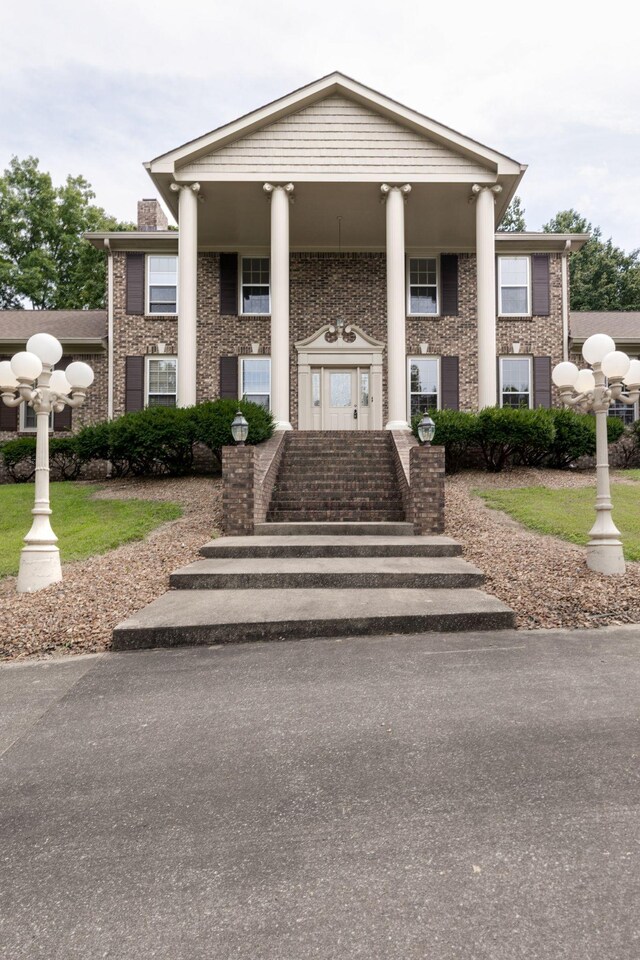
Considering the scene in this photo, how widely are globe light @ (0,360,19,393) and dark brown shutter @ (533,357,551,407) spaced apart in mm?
13636

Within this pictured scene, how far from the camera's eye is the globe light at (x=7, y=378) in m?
6.50

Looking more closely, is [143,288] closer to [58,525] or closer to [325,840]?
[58,525]

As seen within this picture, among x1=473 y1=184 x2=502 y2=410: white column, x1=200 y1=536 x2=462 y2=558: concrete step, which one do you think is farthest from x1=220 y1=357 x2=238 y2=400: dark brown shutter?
x1=200 y1=536 x2=462 y2=558: concrete step

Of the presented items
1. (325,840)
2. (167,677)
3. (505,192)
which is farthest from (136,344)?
(325,840)

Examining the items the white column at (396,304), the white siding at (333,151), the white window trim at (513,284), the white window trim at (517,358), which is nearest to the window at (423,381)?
Answer: the white window trim at (517,358)

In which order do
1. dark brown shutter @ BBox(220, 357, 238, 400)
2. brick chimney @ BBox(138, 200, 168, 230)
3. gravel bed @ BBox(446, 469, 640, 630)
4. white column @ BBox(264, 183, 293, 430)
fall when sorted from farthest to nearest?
brick chimney @ BBox(138, 200, 168, 230) → dark brown shutter @ BBox(220, 357, 238, 400) → white column @ BBox(264, 183, 293, 430) → gravel bed @ BBox(446, 469, 640, 630)

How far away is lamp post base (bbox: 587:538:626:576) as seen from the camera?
620cm

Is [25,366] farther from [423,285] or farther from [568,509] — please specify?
[423,285]

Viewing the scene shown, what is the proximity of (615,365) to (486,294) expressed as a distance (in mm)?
7452

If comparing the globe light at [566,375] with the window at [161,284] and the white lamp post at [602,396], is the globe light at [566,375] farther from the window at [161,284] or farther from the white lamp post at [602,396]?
the window at [161,284]

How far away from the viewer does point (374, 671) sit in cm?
379

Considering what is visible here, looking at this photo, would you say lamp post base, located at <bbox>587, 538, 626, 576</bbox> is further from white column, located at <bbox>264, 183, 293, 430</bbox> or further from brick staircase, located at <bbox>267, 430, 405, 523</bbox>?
white column, located at <bbox>264, 183, 293, 430</bbox>

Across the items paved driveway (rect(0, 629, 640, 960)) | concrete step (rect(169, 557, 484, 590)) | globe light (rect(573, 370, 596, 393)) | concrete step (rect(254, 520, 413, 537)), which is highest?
globe light (rect(573, 370, 596, 393))

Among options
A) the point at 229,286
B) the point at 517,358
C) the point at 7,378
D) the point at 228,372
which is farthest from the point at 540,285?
the point at 7,378
